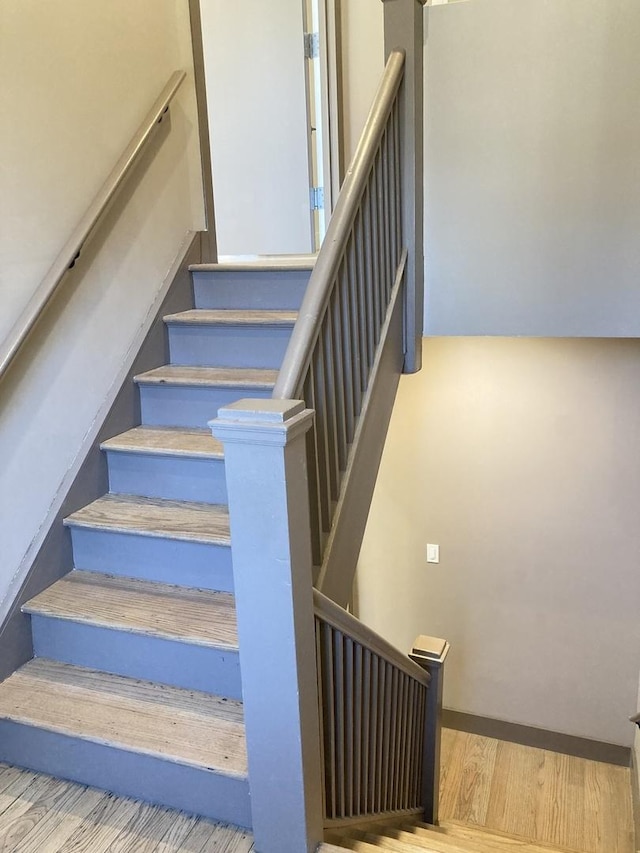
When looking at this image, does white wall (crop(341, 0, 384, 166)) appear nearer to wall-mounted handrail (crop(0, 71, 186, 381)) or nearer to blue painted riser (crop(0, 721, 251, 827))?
wall-mounted handrail (crop(0, 71, 186, 381))

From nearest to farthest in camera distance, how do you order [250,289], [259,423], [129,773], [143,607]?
1. [259,423]
2. [129,773]
3. [143,607]
4. [250,289]

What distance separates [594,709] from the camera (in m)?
3.70

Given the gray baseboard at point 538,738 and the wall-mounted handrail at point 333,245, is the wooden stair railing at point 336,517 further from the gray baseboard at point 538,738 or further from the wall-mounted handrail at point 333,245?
the gray baseboard at point 538,738

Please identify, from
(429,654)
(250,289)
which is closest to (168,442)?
(250,289)

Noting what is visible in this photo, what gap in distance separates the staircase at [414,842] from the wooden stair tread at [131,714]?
348 mm

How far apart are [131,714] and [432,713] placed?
4.41ft

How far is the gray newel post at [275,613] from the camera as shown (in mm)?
1309

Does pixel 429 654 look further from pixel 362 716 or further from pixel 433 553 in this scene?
pixel 433 553

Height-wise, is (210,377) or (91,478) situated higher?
(210,377)

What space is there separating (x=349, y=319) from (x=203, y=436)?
765mm

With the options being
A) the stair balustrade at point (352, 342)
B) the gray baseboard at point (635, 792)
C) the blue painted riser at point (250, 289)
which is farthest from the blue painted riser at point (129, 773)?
the gray baseboard at point (635, 792)

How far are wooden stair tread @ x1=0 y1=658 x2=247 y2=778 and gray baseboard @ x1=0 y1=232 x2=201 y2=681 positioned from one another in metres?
0.10

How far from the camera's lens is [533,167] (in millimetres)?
2430

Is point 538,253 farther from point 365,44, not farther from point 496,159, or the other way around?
point 365,44
